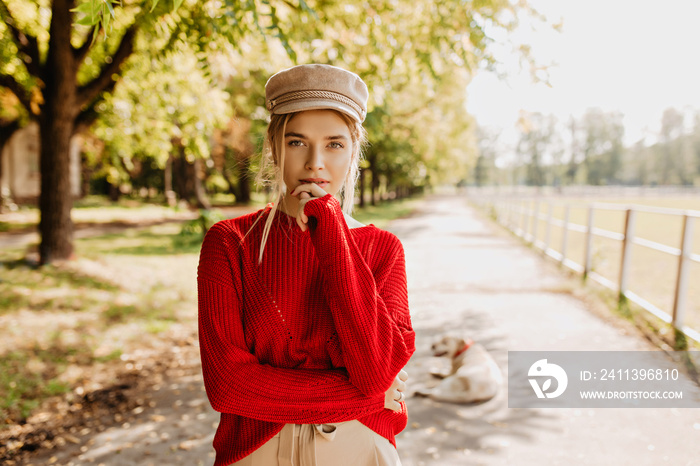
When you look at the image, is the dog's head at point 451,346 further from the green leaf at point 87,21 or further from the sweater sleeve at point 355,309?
the green leaf at point 87,21

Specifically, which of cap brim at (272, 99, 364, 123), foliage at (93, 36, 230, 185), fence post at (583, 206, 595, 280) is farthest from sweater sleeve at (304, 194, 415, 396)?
foliage at (93, 36, 230, 185)

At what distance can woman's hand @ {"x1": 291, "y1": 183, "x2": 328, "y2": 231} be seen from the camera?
142 centimetres

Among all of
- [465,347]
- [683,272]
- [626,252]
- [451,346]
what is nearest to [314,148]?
[465,347]

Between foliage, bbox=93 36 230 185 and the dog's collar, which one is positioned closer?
the dog's collar

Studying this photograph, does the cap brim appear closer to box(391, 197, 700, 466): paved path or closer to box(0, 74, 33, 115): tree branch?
box(391, 197, 700, 466): paved path

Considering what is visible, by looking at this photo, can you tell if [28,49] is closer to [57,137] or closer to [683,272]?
[57,137]

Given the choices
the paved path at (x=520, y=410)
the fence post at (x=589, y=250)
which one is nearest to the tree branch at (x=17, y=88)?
the paved path at (x=520, y=410)

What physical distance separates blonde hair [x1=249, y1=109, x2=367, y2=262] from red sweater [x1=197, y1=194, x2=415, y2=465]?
0.32ft

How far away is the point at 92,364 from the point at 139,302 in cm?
237

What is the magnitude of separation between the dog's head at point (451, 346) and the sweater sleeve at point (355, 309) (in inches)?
135

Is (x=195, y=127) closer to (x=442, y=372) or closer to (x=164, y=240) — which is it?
(x=164, y=240)

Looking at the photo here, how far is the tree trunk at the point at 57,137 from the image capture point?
23.9 ft

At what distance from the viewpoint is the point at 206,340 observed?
1.38 meters

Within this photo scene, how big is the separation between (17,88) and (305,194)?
8364 mm
